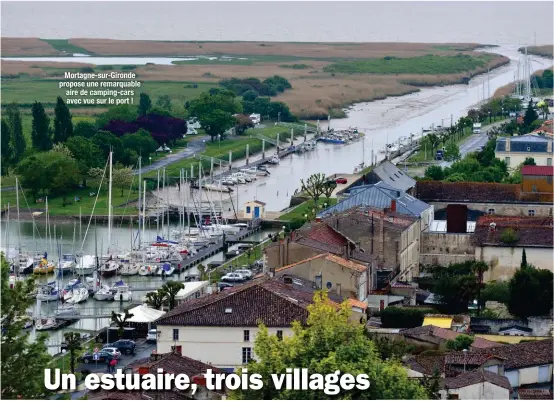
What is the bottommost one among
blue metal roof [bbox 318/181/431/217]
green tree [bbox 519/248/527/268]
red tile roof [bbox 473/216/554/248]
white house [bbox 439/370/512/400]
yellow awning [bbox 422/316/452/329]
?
green tree [bbox 519/248/527/268]

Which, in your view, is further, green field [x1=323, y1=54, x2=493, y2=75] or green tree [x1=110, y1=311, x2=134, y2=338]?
green field [x1=323, y1=54, x2=493, y2=75]

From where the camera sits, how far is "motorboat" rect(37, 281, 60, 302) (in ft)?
88.5

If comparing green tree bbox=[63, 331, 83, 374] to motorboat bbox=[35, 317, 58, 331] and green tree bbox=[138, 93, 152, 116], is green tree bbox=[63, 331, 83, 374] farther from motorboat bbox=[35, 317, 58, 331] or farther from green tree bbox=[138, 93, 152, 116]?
green tree bbox=[138, 93, 152, 116]

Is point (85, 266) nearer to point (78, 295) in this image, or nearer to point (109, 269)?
point (109, 269)

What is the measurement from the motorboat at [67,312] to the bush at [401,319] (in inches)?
217

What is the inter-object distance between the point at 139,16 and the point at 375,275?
333 ft

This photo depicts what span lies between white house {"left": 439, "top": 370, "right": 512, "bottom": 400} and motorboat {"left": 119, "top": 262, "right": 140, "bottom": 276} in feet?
45.1

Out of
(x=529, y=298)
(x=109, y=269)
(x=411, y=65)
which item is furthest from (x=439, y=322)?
(x=411, y=65)

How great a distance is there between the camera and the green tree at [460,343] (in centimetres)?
1994

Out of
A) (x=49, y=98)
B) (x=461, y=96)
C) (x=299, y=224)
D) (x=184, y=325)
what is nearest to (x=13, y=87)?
(x=49, y=98)

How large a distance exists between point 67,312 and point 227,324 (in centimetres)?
727

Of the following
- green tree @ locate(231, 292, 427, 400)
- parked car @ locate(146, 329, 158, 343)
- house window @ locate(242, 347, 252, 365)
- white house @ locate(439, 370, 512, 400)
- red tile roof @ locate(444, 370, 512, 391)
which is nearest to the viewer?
green tree @ locate(231, 292, 427, 400)

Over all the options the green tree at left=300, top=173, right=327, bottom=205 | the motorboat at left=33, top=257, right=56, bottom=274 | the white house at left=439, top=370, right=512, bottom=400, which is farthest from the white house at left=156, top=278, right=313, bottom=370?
the green tree at left=300, top=173, right=327, bottom=205

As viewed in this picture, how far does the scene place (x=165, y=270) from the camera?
1210 inches
